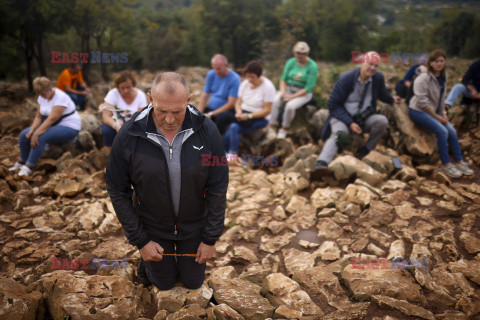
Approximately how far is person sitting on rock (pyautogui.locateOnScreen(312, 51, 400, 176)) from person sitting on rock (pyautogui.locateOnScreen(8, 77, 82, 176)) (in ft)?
16.0

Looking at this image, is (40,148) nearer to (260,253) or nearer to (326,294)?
(260,253)

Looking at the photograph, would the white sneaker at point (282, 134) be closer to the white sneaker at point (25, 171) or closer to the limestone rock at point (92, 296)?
the limestone rock at point (92, 296)

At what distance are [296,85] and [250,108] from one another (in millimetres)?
1670

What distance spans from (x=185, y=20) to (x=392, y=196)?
3778 cm

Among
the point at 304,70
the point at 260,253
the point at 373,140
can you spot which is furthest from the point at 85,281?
the point at 304,70

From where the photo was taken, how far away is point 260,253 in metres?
3.75

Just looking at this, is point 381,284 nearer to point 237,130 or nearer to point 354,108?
point 354,108

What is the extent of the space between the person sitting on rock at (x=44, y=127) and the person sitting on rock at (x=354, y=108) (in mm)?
4880

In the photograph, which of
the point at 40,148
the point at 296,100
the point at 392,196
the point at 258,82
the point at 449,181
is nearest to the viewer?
the point at 392,196

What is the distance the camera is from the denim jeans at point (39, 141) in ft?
17.7

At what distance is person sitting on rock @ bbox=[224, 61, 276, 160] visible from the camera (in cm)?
625

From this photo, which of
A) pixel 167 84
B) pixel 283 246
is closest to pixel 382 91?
pixel 283 246

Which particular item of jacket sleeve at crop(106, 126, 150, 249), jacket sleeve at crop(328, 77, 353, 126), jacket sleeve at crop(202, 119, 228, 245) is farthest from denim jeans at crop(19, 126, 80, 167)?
jacket sleeve at crop(328, 77, 353, 126)

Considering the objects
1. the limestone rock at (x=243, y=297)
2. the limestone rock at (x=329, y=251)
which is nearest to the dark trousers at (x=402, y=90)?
the limestone rock at (x=329, y=251)
